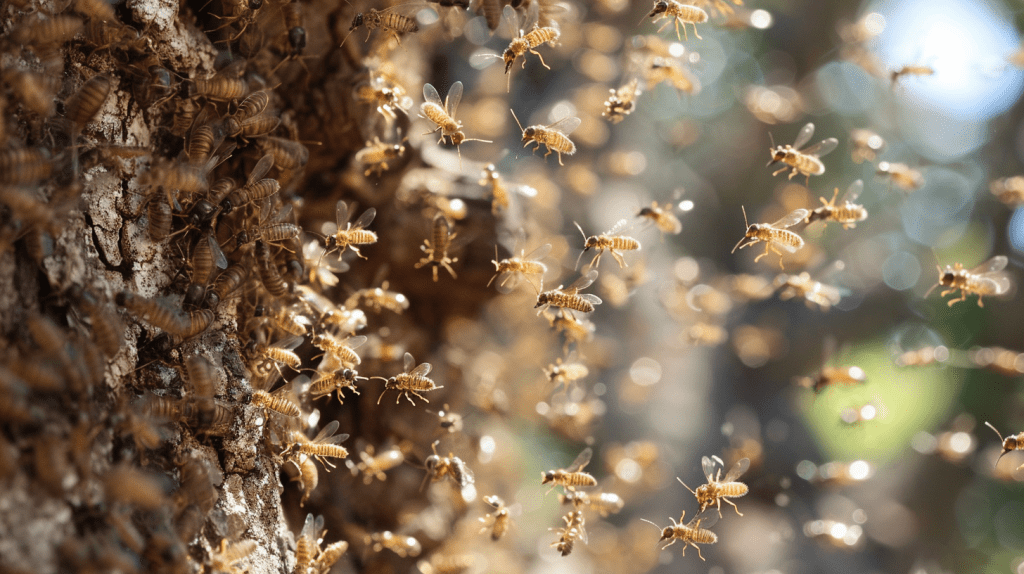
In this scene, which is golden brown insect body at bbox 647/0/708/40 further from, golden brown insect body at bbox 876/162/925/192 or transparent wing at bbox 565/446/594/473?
transparent wing at bbox 565/446/594/473

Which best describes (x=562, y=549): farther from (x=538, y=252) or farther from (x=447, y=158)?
(x=447, y=158)

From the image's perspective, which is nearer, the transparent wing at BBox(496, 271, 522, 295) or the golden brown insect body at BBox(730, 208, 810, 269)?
the golden brown insect body at BBox(730, 208, 810, 269)

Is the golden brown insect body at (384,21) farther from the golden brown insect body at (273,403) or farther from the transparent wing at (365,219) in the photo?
the golden brown insect body at (273,403)

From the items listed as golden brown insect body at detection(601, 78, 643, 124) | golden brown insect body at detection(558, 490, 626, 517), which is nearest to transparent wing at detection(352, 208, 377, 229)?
golden brown insect body at detection(601, 78, 643, 124)

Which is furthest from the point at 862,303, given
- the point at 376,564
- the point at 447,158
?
the point at 376,564

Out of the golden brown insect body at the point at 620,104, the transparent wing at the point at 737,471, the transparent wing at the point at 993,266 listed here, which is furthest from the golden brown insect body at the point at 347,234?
the transparent wing at the point at 993,266

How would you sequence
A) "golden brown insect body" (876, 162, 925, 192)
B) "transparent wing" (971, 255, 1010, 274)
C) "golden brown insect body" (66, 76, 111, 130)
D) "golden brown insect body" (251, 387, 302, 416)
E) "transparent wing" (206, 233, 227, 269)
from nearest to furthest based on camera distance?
1. "golden brown insect body" (66, 76, 111, 130)
2. "transparent wing" (206, 233, 227, 269)
3. "golden brown insect body" (251, 387, 302, 416)
4. "transparent wing" (971, 255, 1010, 274)
5. "golden brown insect body" (876, 162, 925, 192)
